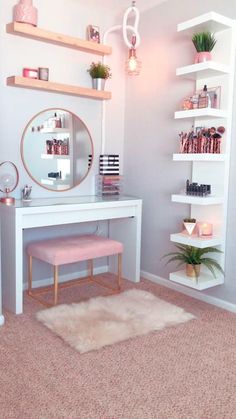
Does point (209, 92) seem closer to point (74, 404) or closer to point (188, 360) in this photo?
point (188, 360)

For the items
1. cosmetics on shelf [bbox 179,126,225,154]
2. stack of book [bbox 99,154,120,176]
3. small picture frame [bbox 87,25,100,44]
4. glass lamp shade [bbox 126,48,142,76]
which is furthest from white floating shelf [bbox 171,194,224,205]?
small picture frame [bbox 87,25,100,44]

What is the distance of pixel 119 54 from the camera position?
3562mm

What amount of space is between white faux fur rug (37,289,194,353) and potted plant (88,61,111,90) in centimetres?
178

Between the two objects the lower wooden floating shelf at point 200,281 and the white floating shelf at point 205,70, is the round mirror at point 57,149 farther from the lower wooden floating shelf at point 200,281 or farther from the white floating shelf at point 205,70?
the lower wooden floating shelf at point 200,281

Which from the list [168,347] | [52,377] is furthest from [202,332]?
[52,377]

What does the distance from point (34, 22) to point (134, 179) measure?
1537mm

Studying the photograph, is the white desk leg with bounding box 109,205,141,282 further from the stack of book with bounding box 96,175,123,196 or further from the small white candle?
the small white candle

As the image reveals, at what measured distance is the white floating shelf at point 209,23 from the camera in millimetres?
2477

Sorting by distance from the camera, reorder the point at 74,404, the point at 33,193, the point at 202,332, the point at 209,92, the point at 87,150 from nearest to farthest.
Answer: the point at 74,404 < the point at 202,332 < the point at 209,92 < the point at 33,193 < the point at 87,150

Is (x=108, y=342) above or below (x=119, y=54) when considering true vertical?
below

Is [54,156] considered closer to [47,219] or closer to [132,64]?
[47,219]

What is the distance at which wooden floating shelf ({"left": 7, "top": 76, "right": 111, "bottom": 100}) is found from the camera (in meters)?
2.81

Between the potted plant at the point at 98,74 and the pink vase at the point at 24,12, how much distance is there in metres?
0.65

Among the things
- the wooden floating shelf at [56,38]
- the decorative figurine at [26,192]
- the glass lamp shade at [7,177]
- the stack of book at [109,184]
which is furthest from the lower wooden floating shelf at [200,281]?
the wooden floating shelf at [56,38]
